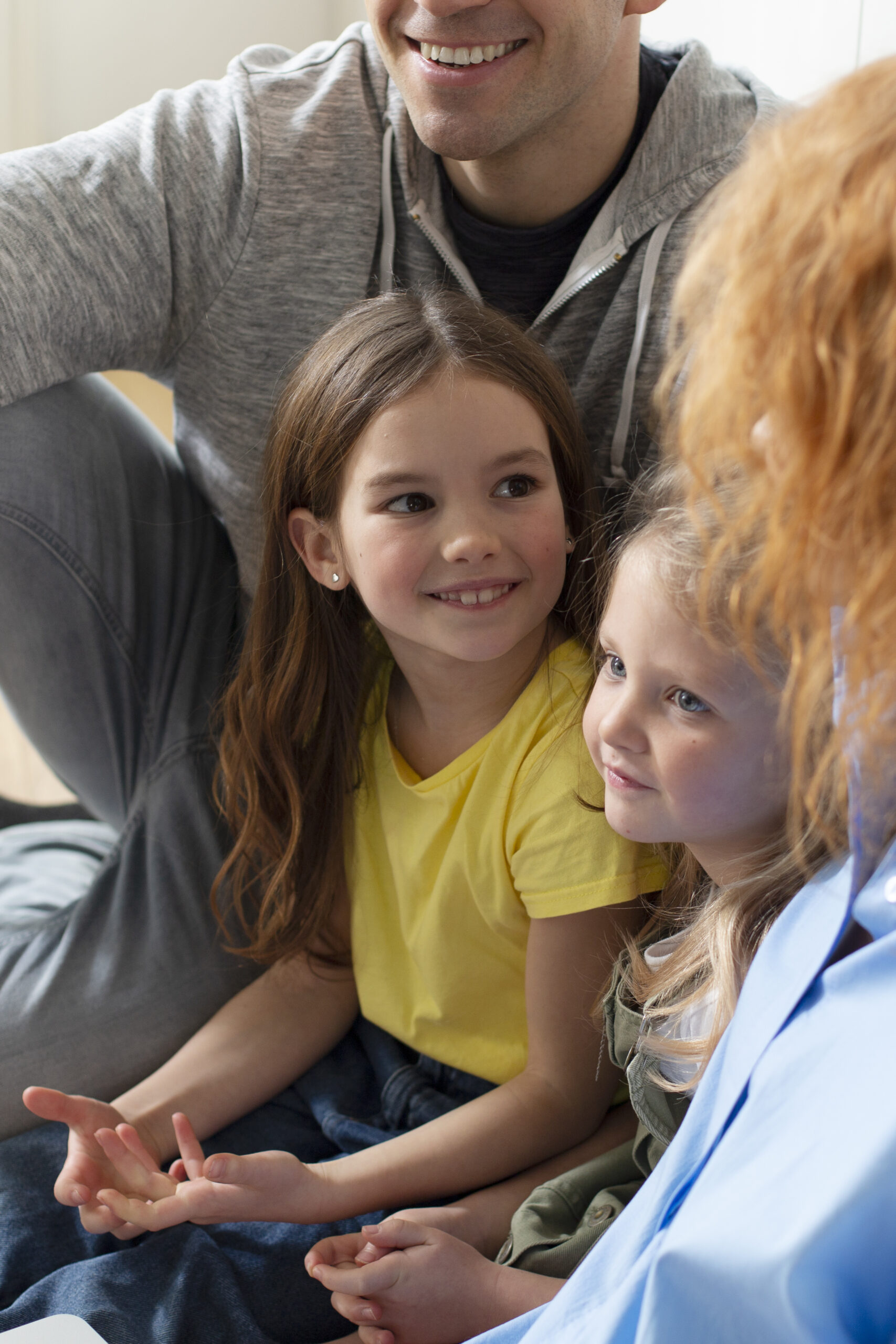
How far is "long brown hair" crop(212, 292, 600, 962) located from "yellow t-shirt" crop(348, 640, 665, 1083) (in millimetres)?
36

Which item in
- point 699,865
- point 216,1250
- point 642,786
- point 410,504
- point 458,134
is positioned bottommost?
point 216,1250

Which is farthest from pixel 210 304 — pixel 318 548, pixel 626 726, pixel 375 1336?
pixel 375 1336

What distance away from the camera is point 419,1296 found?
0.79 m

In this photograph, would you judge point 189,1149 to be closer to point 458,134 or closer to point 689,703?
point 689,703

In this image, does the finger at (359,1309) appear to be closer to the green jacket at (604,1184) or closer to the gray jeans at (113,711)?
the green jacket at (604,1184)

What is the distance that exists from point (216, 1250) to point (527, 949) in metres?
0.32

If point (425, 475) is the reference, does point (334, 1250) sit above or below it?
below

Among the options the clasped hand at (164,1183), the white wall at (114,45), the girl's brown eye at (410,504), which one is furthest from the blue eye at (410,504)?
the white wall at (114,45)

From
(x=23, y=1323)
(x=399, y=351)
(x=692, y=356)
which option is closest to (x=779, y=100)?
(x=399, y=351)

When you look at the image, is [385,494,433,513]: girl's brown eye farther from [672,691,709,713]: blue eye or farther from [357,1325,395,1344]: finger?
[357,1325,395,1344]: finger

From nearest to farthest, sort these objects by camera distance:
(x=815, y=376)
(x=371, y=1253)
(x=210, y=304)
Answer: (x=815, y=376) → (x=371, y=1253) → (x=210, y=304)

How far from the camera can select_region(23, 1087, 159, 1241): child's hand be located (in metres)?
0.86

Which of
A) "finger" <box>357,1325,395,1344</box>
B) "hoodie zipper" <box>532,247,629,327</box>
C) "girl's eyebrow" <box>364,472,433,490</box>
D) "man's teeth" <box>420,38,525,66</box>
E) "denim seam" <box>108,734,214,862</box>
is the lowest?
"finger" <box>357,1325,395,1344</box>

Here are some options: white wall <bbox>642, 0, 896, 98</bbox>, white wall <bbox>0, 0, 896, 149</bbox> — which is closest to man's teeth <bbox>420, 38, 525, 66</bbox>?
white wall <bbox>642, 0, 896, 98</bbox>
